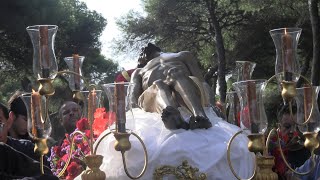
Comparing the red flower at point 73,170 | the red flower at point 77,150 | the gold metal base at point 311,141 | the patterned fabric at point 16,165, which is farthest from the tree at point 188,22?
the patterned fabric at point 16,165

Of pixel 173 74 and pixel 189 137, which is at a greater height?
pixel 173 74

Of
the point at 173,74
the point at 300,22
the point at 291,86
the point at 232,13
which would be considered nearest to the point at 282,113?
the point at 173,74

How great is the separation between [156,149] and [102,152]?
0.50m

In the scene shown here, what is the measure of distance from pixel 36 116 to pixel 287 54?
1.74m

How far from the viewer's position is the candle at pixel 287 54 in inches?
182

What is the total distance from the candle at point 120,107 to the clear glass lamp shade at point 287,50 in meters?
1.09

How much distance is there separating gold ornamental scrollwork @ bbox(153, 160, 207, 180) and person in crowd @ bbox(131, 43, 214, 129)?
43 cm

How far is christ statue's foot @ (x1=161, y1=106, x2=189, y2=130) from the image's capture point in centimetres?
597

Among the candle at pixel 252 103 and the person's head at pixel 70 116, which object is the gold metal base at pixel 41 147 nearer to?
the candle at pixel 252 103

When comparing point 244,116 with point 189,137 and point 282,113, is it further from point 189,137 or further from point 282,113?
point 282,113

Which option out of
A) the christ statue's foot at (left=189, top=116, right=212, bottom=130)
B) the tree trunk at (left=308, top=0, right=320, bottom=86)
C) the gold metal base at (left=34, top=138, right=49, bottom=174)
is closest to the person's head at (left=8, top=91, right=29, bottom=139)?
the christ statue's foot at (left=189, top=116, right=212, bottom=130)

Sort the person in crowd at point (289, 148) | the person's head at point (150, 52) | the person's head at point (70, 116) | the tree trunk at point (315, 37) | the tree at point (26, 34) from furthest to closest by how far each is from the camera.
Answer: the tree at point (26, 34)
the tree trunk at point (315, 37)
the person's head at point (150, 52)
the person's head at point (70, 116)
the person in crowd at point (289, 148)

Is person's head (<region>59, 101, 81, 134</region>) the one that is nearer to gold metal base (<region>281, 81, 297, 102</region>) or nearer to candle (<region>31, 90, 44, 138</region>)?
candle (<region>31, 90, 44, 138</region>)

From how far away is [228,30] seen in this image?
28094 mm
